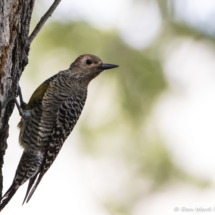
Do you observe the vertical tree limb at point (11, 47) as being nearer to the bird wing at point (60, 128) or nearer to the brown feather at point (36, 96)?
the brown feather at point (36, 96)

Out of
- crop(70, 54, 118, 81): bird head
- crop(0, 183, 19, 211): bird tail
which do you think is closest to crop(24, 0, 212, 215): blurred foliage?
crop(70, 54, 118, 81): bird head

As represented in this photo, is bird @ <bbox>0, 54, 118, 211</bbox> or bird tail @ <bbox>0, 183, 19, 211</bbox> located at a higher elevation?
bird @ <bbox>0, 54, 118, 211</bbox>

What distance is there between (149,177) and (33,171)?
2143mm

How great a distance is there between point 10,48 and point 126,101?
2769mm

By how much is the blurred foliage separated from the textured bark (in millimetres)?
2114

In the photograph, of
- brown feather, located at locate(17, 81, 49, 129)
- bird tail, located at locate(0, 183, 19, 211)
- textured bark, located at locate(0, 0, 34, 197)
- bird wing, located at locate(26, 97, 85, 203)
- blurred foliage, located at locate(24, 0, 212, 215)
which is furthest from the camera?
blurred foliage, located at locate(24, 0, 212, 215)

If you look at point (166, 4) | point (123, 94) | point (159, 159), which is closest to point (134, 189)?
point (159, 159)

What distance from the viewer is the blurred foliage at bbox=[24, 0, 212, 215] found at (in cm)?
527

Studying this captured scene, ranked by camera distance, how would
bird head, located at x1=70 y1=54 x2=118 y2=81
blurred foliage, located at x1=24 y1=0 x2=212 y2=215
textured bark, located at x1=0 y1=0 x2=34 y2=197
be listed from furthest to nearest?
blurred foliage, located at x1=24 y1=0 x2=212 y2=215
bird head, located at x1=70 y1=54 x2=118 y2=81
textured bark, located at x1=0 y1=0 x2=34 y2=197

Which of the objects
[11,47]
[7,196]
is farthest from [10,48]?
[7,196]

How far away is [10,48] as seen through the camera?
2.82m

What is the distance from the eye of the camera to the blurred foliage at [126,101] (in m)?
5.27

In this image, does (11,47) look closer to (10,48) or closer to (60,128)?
(10,48)

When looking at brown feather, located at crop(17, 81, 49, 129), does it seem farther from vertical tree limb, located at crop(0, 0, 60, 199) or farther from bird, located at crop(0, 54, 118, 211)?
vertical tree limb, located at crop(0, 0, 60, 199)
